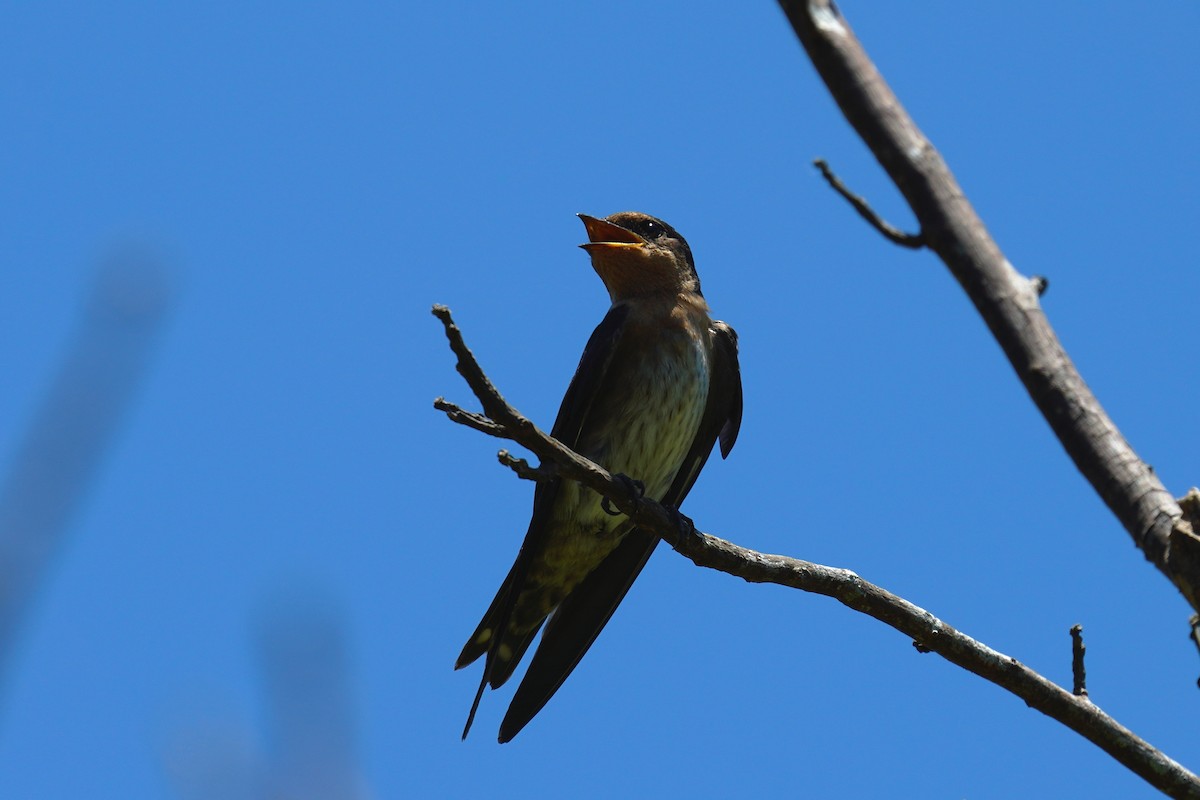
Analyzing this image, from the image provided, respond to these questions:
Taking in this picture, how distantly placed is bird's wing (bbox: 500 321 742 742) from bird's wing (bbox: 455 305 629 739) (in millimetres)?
207

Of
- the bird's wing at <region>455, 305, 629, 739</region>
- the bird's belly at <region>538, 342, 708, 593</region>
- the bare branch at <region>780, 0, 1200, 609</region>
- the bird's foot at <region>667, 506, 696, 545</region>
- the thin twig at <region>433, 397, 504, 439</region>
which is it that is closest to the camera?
the bare branch at <region>780, 0, 1200, 609</region>

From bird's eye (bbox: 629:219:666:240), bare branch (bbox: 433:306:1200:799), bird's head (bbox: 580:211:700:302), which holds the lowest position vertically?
bare branch (bbox: 433:306:1200:799)

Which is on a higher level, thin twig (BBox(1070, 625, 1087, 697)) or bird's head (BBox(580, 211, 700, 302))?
bird's head (BBox(580, 211, 700, 302))

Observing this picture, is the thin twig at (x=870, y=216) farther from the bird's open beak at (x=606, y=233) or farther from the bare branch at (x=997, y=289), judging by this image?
the bird's open beak at (x=606, y=233)

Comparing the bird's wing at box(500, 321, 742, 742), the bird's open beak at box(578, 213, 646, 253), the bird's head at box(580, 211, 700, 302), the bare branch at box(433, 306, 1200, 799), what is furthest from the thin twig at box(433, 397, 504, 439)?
the bird's open beak at box(578, 213, 646, 253)

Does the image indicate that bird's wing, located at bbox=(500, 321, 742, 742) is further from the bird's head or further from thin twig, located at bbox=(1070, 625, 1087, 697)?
thin twig, located at bbox=(1070, 625, 1087, 697)

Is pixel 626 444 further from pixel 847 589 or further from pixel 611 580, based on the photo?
pixel 847 589

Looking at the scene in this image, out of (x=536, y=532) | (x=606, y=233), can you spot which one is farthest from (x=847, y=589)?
(x=606, y=233)

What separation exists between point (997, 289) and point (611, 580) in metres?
5.72

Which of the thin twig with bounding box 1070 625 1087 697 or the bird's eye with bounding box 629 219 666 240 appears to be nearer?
the thin twig with bounding box 1070 625 1087 697

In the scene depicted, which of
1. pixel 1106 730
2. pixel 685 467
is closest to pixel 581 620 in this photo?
pixel 685 467

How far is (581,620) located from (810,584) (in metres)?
2.56

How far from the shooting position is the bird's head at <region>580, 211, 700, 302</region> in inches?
363

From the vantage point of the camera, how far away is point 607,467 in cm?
820
